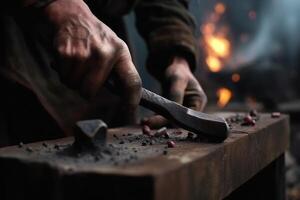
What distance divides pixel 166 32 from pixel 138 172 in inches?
65.1

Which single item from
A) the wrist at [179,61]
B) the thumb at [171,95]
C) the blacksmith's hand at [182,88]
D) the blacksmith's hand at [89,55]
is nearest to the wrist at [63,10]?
the blacksmith's hand at [89,55]

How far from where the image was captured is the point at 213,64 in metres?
9.27

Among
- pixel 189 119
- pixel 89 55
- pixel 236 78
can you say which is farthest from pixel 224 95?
pixel 89 55

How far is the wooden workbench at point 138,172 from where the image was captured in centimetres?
102

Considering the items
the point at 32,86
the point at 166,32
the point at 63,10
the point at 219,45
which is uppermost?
the point at 63,10

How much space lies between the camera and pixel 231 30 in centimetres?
1064

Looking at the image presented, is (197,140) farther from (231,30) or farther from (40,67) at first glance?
(231,30)

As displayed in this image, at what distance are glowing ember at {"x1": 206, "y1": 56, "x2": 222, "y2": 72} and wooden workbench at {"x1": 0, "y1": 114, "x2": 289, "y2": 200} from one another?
296 inches

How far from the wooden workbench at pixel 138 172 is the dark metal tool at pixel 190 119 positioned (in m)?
0.04

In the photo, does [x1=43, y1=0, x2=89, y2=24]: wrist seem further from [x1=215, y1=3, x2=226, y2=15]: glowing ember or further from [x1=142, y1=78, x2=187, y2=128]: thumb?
[x1=215, y1=3, x2=226, y2=15]: glowing ember

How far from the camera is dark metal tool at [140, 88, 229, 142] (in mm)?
1517

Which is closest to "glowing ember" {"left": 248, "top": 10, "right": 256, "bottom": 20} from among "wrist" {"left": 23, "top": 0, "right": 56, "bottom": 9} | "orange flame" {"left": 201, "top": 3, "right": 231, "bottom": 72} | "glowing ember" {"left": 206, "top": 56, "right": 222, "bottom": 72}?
"orange flame" {"left": 201, "top": 3, "right": 231, "bottom": 72}

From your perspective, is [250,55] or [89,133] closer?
[89,133]

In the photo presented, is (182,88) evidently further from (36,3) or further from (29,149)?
(29,149)
